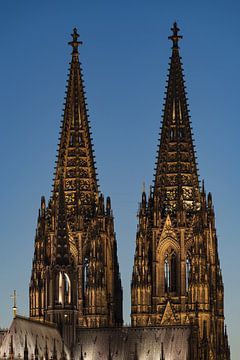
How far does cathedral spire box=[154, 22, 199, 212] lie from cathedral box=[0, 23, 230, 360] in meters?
0.09

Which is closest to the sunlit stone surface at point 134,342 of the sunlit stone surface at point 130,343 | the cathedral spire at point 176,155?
the sunlit stone surface at point 130,343

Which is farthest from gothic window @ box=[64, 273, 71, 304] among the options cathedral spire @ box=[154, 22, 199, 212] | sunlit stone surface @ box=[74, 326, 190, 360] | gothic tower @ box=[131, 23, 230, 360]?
cathedral spire @ box=[154, 22, 199, 212]

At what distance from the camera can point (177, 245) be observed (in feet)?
602

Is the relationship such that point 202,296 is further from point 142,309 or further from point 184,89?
point 184,89

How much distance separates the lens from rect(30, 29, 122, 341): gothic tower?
182m

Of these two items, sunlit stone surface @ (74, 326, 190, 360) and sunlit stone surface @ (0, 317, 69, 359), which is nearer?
sunlit stone surface @ (0, 317, 69, 359)

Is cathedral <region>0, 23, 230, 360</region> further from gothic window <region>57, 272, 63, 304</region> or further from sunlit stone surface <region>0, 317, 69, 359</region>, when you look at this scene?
sunlit stone surface <region>0, 317, 69, 359</region>

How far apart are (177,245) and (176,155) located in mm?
8443

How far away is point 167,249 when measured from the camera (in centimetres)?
18375

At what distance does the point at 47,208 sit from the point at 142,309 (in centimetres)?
1289

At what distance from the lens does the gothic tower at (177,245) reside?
595ft

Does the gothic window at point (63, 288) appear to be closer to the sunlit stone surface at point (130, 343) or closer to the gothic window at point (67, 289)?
the gothic window at point (67, 289)

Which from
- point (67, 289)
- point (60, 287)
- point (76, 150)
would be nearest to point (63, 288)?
point (60, 287)

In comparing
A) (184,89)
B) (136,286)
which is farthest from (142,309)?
(184,89)
